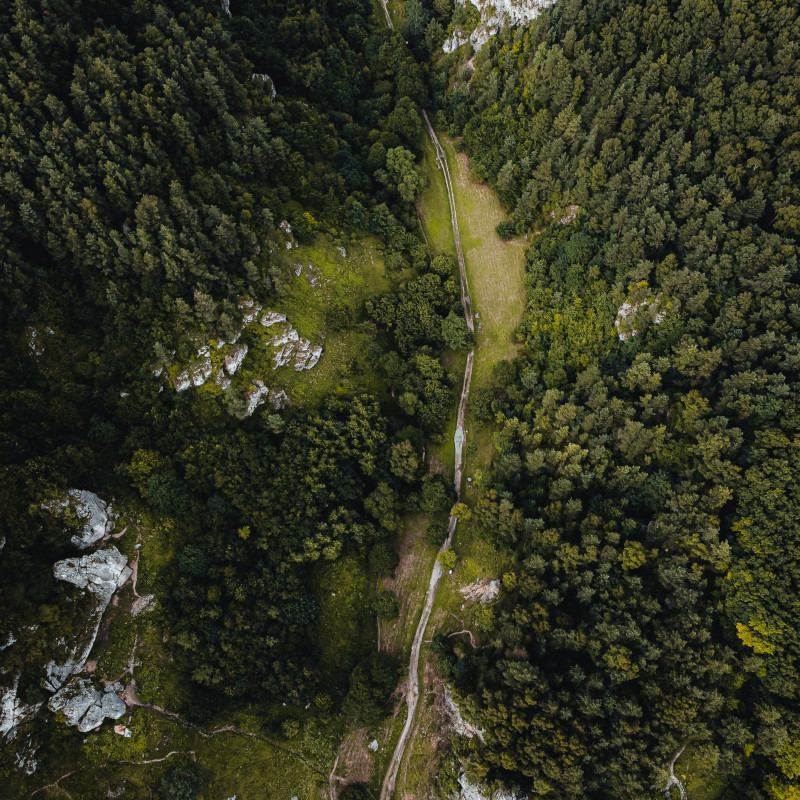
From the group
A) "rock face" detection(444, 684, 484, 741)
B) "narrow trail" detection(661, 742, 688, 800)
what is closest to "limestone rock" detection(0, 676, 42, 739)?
"rock face" detection(444, 684, 484, 741)

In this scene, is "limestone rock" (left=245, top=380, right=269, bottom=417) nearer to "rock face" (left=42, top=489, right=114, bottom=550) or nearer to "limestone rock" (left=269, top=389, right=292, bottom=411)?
"limestone rock" (left=269, top=389, right=292, bottom=411)

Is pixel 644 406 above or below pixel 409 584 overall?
above

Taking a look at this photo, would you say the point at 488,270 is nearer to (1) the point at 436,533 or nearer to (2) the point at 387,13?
(1) the point at 436,533

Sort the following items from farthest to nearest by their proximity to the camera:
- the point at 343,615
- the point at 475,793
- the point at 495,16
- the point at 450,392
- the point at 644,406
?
the point at 495,16 < the point at 450,392 < the point at 343,615 < the point at 644,406 < the point at 475,793

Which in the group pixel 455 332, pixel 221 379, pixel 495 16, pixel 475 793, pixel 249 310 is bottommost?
pixel 475 793

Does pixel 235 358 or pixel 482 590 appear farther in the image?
pixel 482 590

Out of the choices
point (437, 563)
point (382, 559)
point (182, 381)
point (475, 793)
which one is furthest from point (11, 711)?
point (437, 563)

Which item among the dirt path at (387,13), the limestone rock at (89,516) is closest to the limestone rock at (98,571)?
the limestone rock at (89,516)
